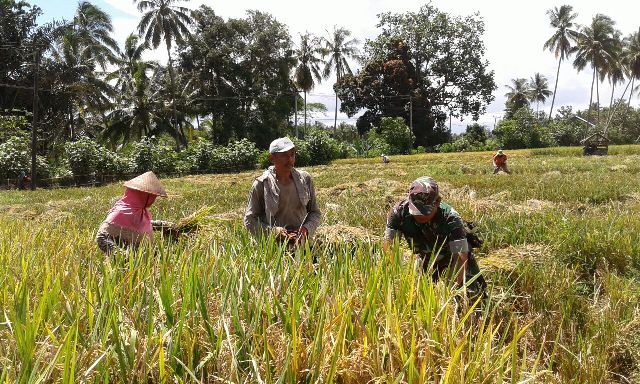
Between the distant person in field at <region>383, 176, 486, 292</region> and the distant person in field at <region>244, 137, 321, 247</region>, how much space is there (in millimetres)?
602

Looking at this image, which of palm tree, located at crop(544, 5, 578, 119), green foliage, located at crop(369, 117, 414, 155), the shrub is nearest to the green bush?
the shrub

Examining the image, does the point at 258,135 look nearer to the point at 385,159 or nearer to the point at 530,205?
the point at 385,159

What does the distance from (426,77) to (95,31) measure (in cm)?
2599

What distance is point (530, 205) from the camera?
759 centimetres

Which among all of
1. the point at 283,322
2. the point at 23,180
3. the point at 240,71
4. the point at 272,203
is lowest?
the point at 23,180

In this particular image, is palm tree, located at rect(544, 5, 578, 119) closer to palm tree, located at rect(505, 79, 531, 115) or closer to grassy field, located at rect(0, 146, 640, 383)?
palm tree, located at rect(505, 79, 531, 115)

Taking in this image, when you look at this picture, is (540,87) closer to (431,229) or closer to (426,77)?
(426,77)

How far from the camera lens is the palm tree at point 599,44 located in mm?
44031

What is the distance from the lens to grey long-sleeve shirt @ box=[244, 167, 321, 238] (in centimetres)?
351

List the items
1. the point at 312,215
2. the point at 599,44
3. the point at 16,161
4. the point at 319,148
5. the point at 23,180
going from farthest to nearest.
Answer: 1. the point at 599,44
2. the point at 319,148
3. the point at 16,161
4. the point at 23,180
5. the point at 312,215

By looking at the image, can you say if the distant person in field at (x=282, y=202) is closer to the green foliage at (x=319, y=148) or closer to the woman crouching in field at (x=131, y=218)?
the woman crouching in field at (x=131, y=218)

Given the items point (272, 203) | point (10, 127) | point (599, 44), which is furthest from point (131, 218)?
point (599, 44)

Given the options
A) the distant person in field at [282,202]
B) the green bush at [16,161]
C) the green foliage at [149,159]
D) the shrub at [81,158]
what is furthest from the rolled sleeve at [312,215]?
the green foliage at [149,159]

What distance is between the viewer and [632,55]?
45.0m
